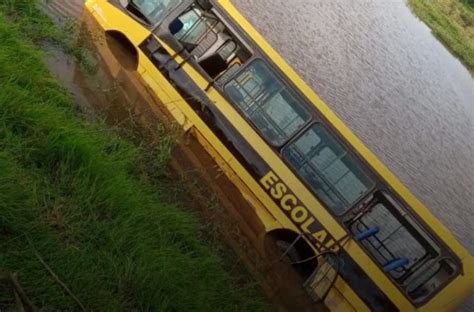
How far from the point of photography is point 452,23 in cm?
2544

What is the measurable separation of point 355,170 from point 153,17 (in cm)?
362

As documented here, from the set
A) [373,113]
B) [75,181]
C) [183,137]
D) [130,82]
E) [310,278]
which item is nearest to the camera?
[75,181]

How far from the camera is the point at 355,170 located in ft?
22.0

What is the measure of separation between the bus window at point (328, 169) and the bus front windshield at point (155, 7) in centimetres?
272

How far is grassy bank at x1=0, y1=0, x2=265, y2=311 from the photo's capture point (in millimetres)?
3879

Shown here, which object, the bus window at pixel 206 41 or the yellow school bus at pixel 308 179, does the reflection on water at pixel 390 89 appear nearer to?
the bus window at pixel 206 41

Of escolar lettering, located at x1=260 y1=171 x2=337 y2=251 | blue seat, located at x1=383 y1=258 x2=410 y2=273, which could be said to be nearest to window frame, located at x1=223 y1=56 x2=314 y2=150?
escolar lettering, located at x1=260 y1=171 x2=337 y2=251

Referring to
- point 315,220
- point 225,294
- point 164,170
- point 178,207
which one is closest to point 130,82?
point 164,170

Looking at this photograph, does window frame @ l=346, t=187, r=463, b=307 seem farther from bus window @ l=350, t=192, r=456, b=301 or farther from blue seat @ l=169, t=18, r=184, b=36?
blue seat @ l=169, t=18, r=184, b=36

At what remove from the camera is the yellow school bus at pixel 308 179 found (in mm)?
6285

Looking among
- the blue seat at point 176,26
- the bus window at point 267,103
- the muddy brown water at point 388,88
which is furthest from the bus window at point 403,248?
the blue seat at point 176,26

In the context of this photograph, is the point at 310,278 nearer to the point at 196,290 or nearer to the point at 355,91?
the point at 196,290

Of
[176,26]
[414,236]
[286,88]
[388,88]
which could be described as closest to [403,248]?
[414,236]

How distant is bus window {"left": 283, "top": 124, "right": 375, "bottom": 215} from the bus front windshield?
8.92ft
